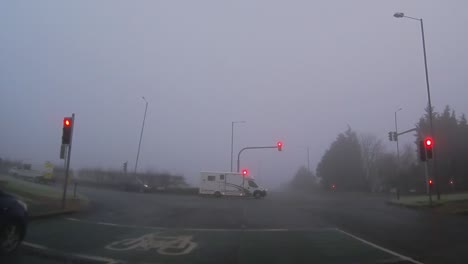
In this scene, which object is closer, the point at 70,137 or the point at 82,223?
the point at 82,223

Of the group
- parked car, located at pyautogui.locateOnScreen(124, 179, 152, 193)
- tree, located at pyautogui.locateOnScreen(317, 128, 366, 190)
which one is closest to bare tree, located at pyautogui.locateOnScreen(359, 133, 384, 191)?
tree, located at pyautogui.locateOnScreen(317, 128, 366, 190)

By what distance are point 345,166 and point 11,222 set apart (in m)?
78.3

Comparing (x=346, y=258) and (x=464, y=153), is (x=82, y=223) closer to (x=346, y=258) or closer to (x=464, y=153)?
(x=346, y=258)

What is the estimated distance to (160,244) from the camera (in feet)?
39.1

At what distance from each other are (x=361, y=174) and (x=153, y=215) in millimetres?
70300

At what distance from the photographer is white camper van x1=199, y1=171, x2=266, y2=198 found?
152ft

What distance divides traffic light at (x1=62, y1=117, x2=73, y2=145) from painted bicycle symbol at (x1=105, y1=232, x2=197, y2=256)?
29.0 ft

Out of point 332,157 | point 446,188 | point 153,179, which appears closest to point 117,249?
point 446,188

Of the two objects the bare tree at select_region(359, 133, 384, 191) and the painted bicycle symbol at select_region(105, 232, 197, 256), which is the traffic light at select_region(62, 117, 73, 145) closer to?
the painted bicycle symbol at select_region(105, 232, 197, 256)

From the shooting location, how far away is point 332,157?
85.5 m

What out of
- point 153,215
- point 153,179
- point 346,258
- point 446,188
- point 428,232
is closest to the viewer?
point 346,258

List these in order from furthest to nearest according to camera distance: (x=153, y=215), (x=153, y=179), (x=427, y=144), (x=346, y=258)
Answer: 1. (x=153, y=179)
2. (x=427, y=144)
3. (x=153, y=215)
4. (x=346, y=258)

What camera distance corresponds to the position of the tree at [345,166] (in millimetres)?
83438

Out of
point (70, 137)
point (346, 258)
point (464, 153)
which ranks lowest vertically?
point (346, 258)
